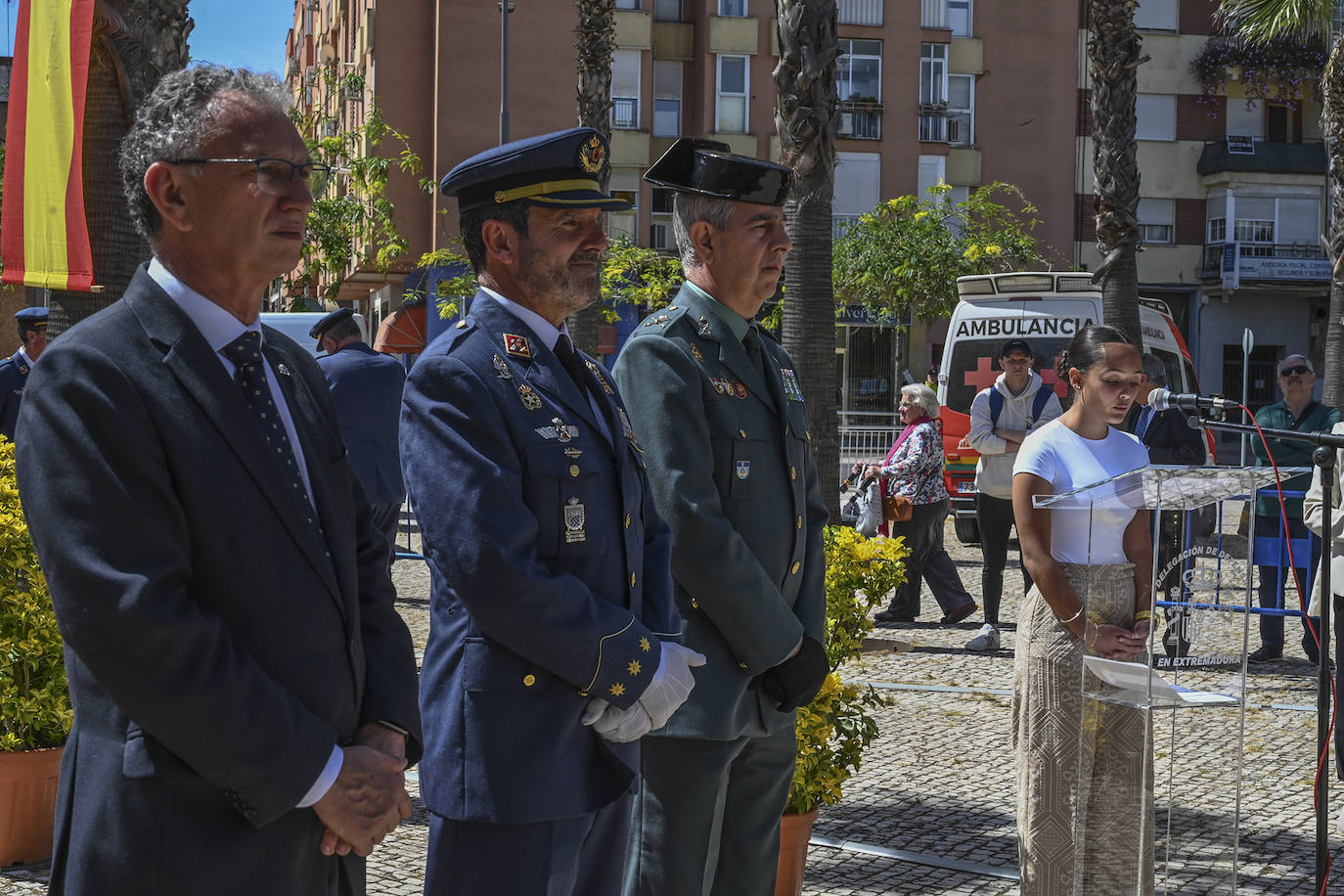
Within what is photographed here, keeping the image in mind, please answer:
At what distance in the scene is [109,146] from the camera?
5.66m

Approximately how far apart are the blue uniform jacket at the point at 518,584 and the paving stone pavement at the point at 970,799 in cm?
188

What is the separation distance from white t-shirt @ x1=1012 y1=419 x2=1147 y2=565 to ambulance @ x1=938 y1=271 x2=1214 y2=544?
11239 mm

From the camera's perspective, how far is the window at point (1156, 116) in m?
43.1

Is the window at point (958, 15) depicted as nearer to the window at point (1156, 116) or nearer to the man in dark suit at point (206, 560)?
the window at point (1156, 116)

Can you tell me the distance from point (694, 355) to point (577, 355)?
1.56 ft

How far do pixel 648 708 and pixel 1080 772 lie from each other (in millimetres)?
1900

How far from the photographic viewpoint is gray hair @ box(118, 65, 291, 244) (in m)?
2.44

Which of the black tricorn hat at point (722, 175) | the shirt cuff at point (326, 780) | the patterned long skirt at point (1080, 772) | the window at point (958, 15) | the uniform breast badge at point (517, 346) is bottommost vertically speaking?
the patterned long skirt at point (1080, 772)

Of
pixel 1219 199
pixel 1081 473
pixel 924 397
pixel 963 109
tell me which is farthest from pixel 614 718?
pixel 1219 199

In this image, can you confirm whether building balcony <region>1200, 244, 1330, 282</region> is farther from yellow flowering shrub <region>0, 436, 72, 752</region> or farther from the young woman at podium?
yellow flowering shrub <region>0, 436, 72, 752</region>

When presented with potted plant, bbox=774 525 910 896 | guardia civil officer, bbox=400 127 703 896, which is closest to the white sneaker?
potted plant, bbox=774 525 910 896

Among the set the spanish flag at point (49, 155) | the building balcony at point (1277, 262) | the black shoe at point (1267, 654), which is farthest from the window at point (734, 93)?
the spanish flag at point (49, 155)

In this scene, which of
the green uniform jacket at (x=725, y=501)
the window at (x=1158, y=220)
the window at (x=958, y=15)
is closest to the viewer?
the green uniform jacket at (x=725, y=501)

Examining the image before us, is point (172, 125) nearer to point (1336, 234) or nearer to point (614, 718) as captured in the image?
point (614, 718)
